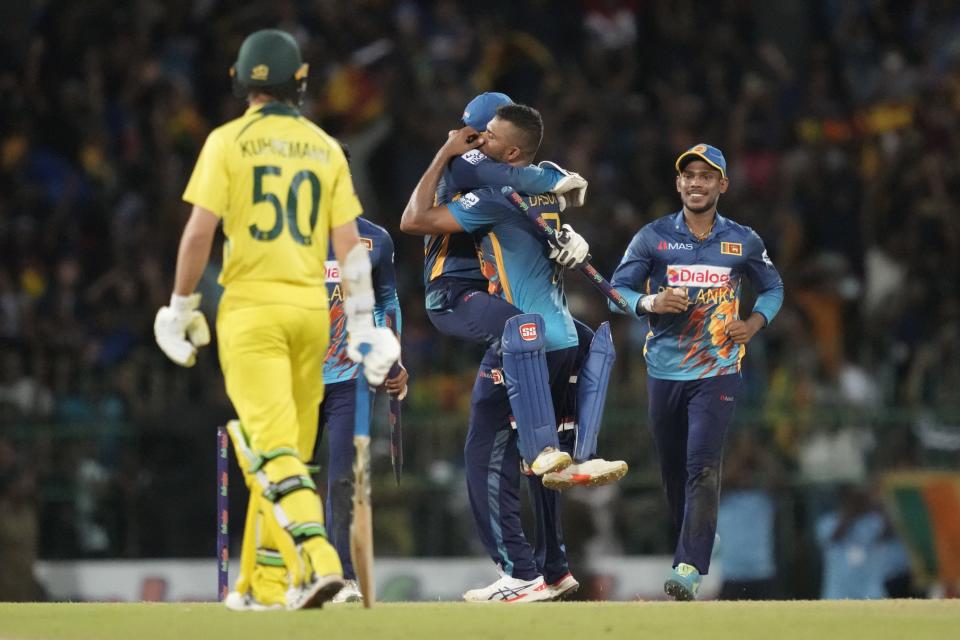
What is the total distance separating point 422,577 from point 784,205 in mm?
5434

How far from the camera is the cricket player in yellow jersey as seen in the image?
7.45 metres

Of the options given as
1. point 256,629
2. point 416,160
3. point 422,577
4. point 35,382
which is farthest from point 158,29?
point 256,629

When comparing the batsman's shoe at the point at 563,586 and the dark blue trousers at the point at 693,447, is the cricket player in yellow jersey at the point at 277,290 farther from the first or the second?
the dark blue trousers at the point at 693,447

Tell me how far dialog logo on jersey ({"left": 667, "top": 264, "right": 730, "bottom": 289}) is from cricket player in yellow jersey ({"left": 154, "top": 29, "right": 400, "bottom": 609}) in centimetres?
286

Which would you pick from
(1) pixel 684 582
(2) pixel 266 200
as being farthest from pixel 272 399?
(1) pixel 684 582

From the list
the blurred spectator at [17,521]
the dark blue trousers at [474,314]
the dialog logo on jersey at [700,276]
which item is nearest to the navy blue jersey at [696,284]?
the dialog logo on jersey at [700,276]

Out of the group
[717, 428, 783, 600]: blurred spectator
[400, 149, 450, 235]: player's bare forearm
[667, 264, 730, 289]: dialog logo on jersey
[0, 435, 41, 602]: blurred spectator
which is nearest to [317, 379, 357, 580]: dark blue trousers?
[400, 149, 450, 235]: player's bare forearm

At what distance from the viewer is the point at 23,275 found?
15977 millimetres

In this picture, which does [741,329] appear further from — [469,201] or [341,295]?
[341,295]

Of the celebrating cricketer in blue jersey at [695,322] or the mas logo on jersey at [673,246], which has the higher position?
the mas logo on jersey at [673,246]

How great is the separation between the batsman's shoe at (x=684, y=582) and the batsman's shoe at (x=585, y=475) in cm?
80

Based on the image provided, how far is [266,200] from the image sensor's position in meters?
7.55

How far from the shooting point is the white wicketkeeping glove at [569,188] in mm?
9742

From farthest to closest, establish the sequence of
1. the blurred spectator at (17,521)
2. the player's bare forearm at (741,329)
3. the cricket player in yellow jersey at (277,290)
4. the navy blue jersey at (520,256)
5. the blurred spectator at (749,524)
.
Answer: the blurred spectator at (17,521) → the blurred spectator at (749,524) → the player's bare forearm at (741,329) → the navy blue jersey at (520,256) → the cricket player in yellow jersey at (277,290)
